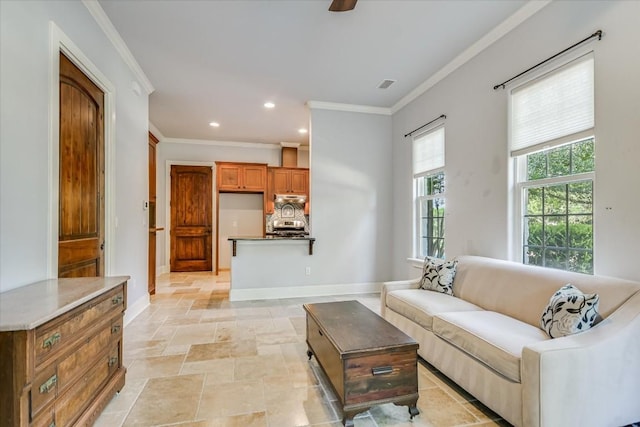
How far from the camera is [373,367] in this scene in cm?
181

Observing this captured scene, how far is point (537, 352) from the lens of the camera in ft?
5.08

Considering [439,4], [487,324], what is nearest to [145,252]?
[487,324]

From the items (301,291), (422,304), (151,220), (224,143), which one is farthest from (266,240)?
(224,143)

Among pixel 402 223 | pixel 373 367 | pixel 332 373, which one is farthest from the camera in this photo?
pixel 402 223

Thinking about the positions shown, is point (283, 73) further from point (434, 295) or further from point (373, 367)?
point (373, 367)

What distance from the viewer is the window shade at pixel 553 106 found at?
7.67 ft

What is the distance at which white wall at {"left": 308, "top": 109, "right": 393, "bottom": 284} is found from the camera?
16.5 feet

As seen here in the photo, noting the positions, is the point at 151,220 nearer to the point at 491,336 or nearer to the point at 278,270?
the point at 278,270

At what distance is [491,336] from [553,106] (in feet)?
6.48

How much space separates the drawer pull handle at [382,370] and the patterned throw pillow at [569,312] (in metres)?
1.00

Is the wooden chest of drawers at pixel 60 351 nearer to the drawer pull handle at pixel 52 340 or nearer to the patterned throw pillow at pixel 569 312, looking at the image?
the drawer pull handle at pixel 52 340

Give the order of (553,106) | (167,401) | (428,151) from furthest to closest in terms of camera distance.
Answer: (428,151) < (553,106) < (167,401)

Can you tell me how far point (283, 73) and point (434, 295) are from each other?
311cm

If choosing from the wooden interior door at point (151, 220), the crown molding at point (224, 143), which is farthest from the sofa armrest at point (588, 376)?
the crown molding at point (224, 143)
